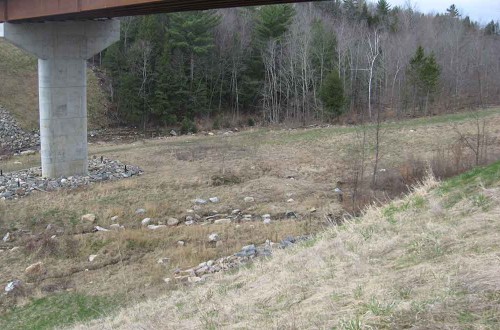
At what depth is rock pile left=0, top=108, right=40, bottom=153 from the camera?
115ft

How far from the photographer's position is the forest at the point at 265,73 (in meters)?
42.4

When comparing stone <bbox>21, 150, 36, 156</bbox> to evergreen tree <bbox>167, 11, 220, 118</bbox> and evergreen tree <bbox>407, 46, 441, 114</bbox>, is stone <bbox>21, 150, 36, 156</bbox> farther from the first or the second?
evergreen tree <bbox>407, 46, 441, 114</bbox>

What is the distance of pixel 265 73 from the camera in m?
48.1

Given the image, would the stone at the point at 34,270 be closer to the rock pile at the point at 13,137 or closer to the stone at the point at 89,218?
the stone at the point at 89,218

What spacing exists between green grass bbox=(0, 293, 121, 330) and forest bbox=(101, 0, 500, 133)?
29.8 metres

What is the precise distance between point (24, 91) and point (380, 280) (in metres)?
42.7

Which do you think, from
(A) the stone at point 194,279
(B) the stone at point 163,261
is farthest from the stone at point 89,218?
(A) the stone at point 194,279

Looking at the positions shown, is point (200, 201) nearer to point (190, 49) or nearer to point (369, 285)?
point (369, 285)

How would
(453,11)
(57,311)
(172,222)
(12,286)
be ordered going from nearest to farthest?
1. (57,311)
2. (12,286)
3. (172,222)
4. (453,11)

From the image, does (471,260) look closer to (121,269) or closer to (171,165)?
(121,269)

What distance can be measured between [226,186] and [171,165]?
4767 millimetres

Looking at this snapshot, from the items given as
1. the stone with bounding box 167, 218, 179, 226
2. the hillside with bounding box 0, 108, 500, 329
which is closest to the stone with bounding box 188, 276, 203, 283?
the hillside with bounding box 0, 108, 500, 329

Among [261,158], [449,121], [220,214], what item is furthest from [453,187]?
[449,121]

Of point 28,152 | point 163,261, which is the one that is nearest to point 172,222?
point 163,261
